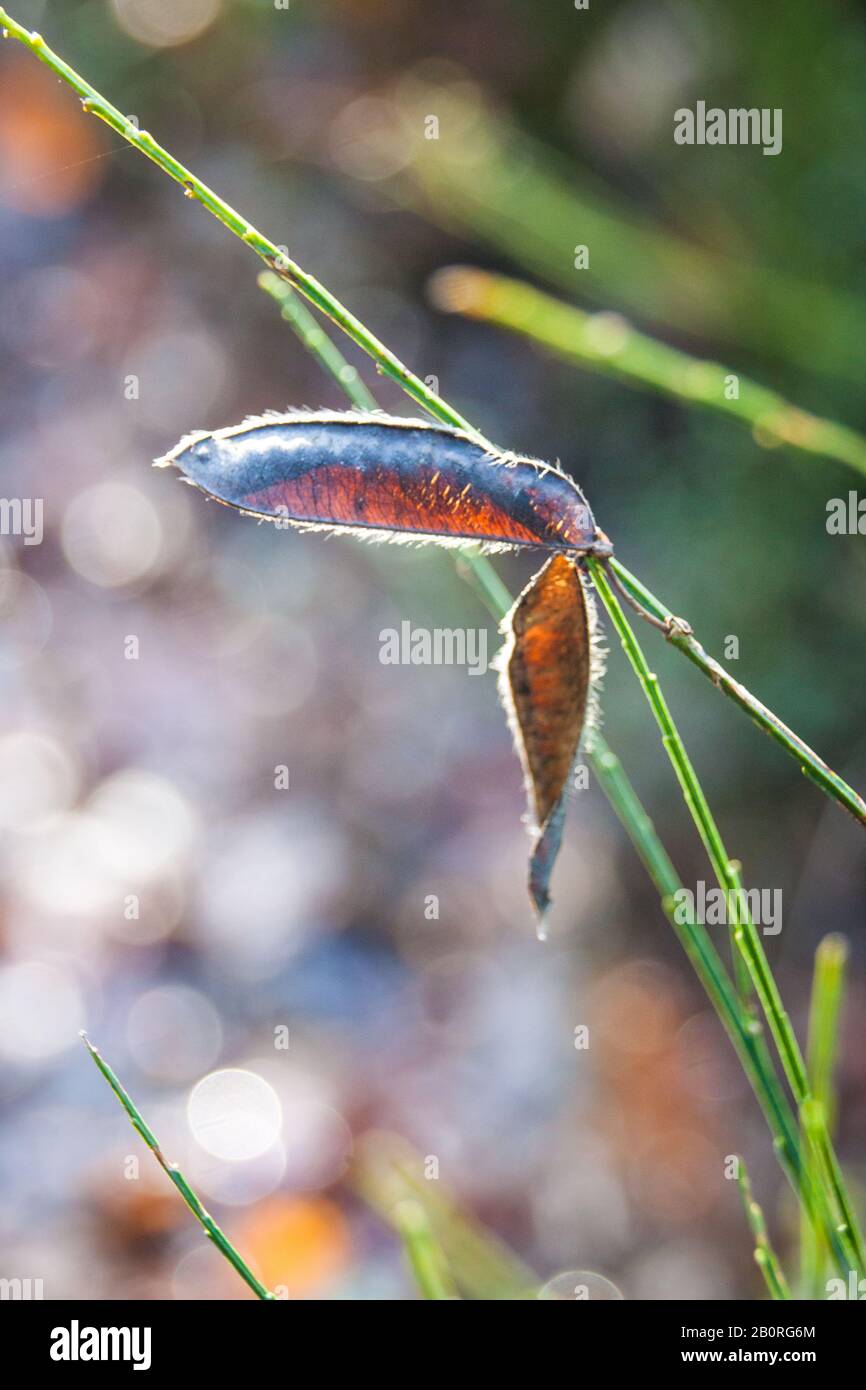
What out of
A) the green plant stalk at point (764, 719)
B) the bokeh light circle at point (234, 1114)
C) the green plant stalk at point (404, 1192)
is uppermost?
the green plant stalk at point (764, 719)

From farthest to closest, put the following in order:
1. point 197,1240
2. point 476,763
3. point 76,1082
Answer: point 476,763, point 76,1082, point 197,1240

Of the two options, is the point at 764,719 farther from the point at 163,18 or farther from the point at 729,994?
the point at 163,18

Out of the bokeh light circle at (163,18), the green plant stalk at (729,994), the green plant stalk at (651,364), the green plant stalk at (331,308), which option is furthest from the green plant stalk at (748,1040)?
the bokeh light circle at (163,18)

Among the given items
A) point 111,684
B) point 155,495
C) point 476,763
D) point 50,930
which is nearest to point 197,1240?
point 50,930

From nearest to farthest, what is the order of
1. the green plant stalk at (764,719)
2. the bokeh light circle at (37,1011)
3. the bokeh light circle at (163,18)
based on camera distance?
the green plant stalk at (764,719) → the bokeh light circle at (37,1011) → the bokeh light circle at (163,18)

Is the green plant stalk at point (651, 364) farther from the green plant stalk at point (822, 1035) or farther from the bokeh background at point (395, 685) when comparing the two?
the bokeh background at point (395, 685)

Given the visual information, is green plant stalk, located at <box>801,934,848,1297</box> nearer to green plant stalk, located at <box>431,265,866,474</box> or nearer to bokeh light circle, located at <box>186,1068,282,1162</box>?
green plant stalk, located at <box>431,265,866,474</box>

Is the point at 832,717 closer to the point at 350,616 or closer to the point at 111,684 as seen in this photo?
the point at 350,616
